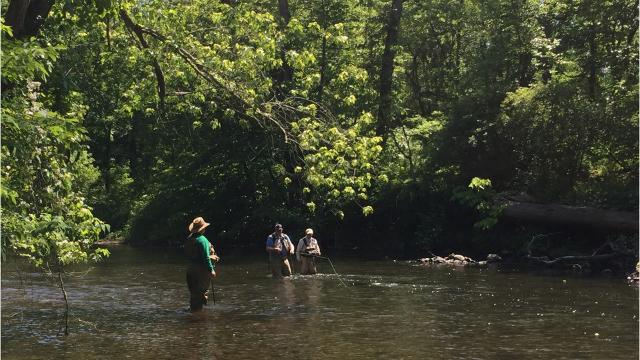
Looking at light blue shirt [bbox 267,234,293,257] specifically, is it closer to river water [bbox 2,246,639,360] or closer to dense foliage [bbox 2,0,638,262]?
river water [bbox 2,246,639,360]

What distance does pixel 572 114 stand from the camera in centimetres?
2816

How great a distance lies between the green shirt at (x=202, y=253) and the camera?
16125 mm

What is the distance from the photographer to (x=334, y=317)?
15.8 metres

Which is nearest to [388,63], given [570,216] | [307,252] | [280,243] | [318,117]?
[570,216]

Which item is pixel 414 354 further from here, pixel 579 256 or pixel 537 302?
pixel 579 256

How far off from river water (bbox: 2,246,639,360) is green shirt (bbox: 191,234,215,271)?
3.42 feet

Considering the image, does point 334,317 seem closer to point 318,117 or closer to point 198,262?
point 198,262

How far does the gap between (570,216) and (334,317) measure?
14.0 meters

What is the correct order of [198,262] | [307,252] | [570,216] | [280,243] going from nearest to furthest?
[198,262] < [280,243] < [307,252] < [570,216]

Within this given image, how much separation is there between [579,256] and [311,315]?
12.7m

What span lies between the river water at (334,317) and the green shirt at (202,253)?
104cm

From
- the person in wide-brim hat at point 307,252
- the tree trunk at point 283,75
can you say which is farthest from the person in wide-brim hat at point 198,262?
the tree trunk at point 283,75

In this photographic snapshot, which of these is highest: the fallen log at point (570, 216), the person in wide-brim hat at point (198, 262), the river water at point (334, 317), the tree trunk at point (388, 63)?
the tree trunk at point (388, 63)

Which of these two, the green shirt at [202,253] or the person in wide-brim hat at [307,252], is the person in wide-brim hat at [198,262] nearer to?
the green shirt at [202,253]
